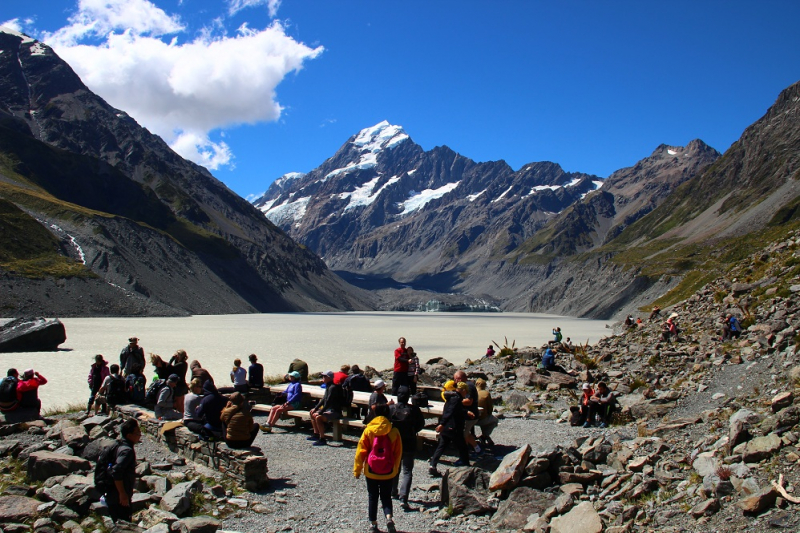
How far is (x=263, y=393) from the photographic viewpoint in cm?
1739

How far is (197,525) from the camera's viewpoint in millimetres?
7895

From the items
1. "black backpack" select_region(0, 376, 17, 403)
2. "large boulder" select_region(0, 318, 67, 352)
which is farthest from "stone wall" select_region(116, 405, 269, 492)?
"large boulder" select_region(0, 318, 67, 352)

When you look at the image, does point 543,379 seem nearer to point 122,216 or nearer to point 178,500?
point 178,500

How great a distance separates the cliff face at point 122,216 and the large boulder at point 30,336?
137 ft

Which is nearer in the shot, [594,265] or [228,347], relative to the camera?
[228,347]

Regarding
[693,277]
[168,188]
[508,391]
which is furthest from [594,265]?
[508,391]

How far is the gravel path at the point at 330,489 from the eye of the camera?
29.0ft

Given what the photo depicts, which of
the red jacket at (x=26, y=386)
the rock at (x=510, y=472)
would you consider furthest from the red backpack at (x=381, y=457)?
the red jacket at (x=26, y=386)

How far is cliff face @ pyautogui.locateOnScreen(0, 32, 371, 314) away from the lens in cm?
10175

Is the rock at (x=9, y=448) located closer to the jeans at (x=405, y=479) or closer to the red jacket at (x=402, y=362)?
the jeans at (x=405, y=479)

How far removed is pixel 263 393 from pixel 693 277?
88585 mm

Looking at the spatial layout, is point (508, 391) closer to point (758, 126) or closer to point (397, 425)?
point (397, 425)

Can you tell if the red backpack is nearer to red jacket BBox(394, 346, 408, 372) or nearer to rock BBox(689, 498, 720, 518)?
rock BBox(689, 498, 720, 518)

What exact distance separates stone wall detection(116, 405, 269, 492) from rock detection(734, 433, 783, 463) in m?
7.80
